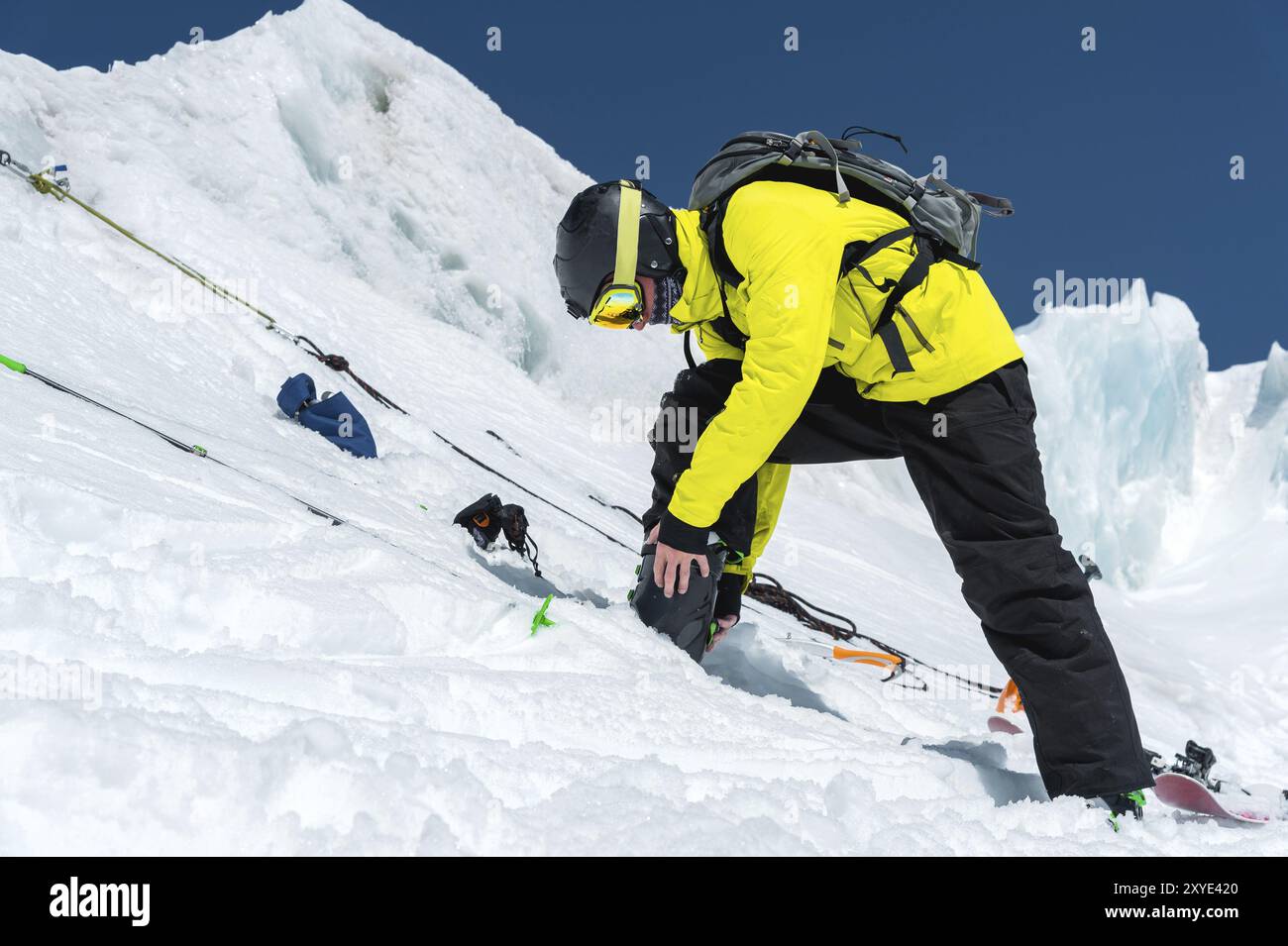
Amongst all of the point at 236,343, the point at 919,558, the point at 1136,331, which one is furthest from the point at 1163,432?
the point at 236,343

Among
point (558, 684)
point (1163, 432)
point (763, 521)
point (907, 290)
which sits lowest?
point (558, 684)

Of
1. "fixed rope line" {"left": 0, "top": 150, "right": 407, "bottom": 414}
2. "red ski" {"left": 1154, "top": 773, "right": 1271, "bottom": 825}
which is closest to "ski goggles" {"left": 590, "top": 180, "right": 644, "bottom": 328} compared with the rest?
"red ski" {"left": 1154, "top": 773, "right": 1271, "bottom": 825}

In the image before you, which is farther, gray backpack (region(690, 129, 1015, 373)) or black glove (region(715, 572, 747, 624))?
black glove (region(715, 572, 747, 624))

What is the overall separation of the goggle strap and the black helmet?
0.01 metres

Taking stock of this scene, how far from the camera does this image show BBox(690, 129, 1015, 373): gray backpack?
7.57 ft

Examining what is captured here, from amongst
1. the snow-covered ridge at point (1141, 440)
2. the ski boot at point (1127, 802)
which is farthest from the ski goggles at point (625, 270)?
the snow-covered ridge at point (1141, 440)

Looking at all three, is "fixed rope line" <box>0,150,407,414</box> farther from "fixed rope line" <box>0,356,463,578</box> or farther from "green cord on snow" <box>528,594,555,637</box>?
"green cord on snow" <box>528,594,555,637</box>

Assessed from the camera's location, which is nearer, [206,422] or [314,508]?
[314,508]

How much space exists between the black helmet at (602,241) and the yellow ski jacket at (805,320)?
0.05 metres

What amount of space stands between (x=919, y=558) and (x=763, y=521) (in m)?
8.45

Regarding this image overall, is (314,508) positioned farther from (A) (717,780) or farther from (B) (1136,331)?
(B) (1136,331)

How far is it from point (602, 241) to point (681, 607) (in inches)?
37.4

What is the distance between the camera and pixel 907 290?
7.52 feet
